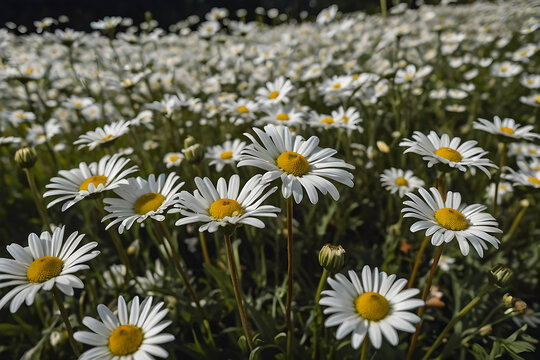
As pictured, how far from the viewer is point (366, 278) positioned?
1119mm

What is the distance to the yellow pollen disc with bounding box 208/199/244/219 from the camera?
1192 mm

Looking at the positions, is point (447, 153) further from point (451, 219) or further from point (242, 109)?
point (242, 109)

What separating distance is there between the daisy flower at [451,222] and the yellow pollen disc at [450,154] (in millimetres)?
175

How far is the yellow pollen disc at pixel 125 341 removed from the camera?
101cm

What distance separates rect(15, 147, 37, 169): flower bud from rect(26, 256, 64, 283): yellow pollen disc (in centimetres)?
70

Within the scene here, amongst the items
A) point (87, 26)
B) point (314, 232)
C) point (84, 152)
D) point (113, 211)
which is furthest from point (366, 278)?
point (87, 26)

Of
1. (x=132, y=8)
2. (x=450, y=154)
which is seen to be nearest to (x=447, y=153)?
(x=450, y=154)

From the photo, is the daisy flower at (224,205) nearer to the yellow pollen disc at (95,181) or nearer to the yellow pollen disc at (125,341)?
the yellow pollen disc at (125,341)

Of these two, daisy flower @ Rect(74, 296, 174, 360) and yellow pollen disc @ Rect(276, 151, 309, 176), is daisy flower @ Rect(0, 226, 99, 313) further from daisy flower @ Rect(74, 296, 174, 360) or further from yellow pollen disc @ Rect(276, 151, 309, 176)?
yellow pollen disc @ Rect(276, 151, 309, 176)

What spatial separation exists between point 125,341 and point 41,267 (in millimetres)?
378

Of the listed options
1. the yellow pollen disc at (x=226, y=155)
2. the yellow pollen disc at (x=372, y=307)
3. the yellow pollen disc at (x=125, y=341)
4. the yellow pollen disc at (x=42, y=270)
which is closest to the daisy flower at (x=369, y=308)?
the yellow pollen disc at (x=372, y=307)

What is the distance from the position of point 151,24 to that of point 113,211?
3.38m

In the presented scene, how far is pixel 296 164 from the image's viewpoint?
4.17ft

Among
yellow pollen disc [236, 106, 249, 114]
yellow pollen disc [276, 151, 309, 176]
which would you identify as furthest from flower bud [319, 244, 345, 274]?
yellow pollen disc [236, 106, 249, 114]
